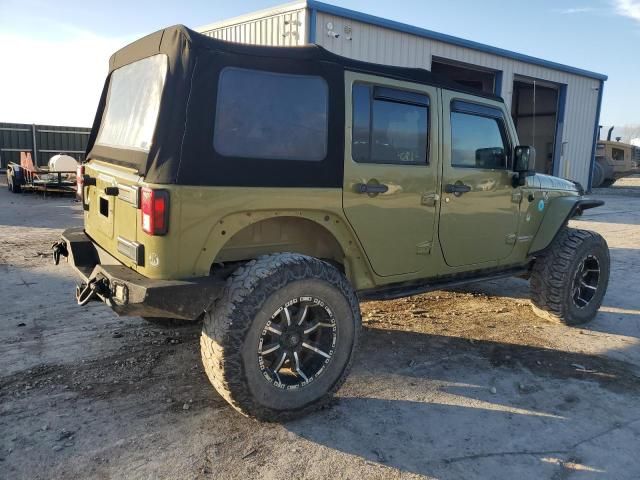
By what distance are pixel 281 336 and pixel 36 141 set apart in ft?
81.4

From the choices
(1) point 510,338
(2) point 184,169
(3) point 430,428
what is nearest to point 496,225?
(1) point 510,338

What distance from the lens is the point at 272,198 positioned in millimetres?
3180

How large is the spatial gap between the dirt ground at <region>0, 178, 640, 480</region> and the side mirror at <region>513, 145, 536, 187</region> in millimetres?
1481

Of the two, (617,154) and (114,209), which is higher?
(617,154)

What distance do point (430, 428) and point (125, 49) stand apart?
3.33 meters

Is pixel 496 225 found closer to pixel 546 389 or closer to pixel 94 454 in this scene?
pixel 546 389

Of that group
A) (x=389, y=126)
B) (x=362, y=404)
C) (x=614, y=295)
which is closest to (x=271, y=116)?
(x=389, y=126)

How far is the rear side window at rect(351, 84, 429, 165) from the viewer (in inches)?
142

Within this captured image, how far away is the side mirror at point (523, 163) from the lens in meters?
4.52

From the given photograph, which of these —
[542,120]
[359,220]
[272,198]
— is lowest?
[359,220]

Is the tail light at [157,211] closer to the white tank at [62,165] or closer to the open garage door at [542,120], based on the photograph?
the white tank at [62,165]

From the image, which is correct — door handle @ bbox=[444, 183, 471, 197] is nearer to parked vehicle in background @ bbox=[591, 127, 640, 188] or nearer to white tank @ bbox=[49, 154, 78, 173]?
white tank @ bbox=[49, 154, 78, 173]

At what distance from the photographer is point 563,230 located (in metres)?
5.31

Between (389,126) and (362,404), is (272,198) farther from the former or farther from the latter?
(362,404)
